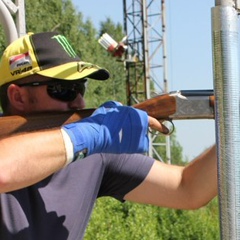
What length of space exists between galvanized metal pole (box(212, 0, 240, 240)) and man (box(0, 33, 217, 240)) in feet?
1.00

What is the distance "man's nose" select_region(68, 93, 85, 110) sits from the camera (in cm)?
177

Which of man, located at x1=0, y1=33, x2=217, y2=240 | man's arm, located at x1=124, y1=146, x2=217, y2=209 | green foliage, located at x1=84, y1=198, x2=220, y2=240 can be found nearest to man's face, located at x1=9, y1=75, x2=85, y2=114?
man, located at x1=0, y1=33, x2=217, y2=240

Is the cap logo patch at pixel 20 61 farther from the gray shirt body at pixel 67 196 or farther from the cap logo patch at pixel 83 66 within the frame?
the gray shirt body at pixel 67 196

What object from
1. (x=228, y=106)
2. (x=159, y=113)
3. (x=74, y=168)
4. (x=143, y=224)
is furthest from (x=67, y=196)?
(x=143, y=224)

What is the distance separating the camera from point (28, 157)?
4.10 feet

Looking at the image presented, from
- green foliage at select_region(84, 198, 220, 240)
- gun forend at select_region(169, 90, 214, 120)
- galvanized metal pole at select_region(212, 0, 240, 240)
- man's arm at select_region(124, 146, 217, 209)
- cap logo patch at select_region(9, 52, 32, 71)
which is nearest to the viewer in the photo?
galvanized metal pole at select_region(212, 0, 240, 240)

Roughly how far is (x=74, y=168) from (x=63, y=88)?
0.23 meters

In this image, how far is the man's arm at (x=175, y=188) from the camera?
1910 millimetres

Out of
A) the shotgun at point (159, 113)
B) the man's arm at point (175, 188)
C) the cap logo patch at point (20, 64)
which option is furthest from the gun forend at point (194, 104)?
the cap logo patch at point (20, 64)

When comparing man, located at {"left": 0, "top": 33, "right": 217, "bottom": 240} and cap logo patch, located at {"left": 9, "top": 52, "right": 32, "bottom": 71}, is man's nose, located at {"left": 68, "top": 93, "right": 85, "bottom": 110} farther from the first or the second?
cap logo patch, located at {"left": 9, "top": 52, "right": 32, "bottom": 71}

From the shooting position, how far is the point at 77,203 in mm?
1724

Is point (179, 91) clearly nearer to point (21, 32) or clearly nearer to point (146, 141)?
point (146, 141)

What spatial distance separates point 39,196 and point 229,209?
65 centimetres

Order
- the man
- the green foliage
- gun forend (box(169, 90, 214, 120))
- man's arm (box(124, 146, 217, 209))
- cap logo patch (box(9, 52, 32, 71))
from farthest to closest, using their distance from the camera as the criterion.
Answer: the green foliage
man's arm (box(124, 146, 217, 209))
cap logo patch (box(9, 52, 32, 71))
gun forend (box(169, 90, 214, 120))
the man
